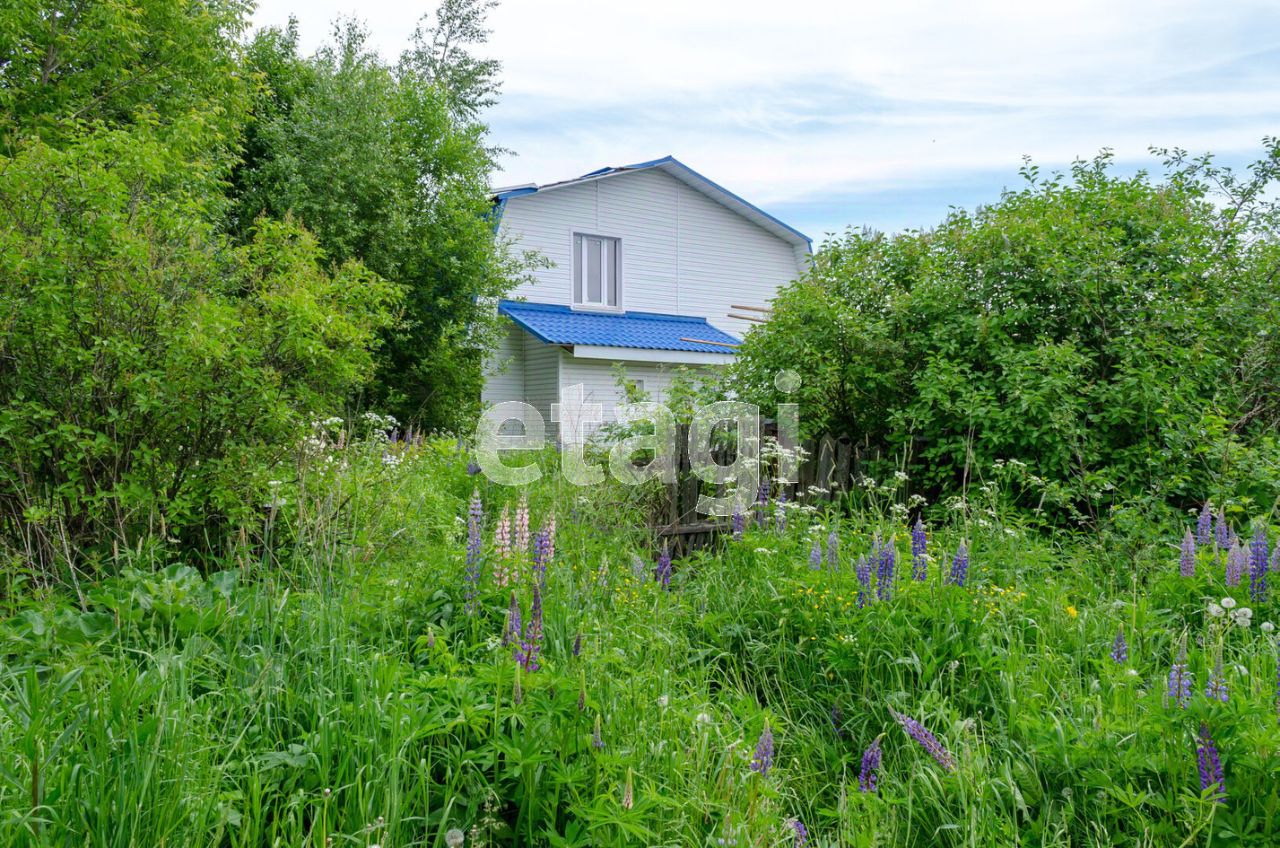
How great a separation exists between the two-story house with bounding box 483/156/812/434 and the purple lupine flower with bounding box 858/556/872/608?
14279 mm

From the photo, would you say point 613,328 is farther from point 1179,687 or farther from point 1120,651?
point 1179,687

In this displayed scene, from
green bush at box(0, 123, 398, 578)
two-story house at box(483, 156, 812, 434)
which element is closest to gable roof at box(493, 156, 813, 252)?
two-story house at box(483, 156, 812, 434)

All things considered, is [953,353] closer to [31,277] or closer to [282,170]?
[31,277]

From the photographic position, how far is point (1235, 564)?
137 inches

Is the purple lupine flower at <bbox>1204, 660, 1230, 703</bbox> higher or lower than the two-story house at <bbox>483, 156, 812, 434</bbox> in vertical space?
lower

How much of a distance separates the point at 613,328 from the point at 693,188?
5.19 m

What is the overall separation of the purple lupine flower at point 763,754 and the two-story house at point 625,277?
15.3 meters

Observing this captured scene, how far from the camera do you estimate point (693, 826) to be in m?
2.15

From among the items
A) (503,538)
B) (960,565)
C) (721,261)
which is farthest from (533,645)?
(721,261)

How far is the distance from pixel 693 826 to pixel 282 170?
16.3 metres

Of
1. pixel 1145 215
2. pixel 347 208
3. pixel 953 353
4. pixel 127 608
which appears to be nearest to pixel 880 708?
pixel 127 608

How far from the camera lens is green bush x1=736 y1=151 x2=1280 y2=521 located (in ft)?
17.4

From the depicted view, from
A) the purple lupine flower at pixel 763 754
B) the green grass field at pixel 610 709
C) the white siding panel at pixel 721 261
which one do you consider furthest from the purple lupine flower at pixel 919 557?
the white siding panel at pixel 721 261

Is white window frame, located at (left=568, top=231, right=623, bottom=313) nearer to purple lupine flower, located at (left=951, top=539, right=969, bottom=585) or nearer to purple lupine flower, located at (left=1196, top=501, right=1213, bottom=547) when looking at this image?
purple lupine flower, located at (left=1196, top=501, right=1213, bottom=547)
